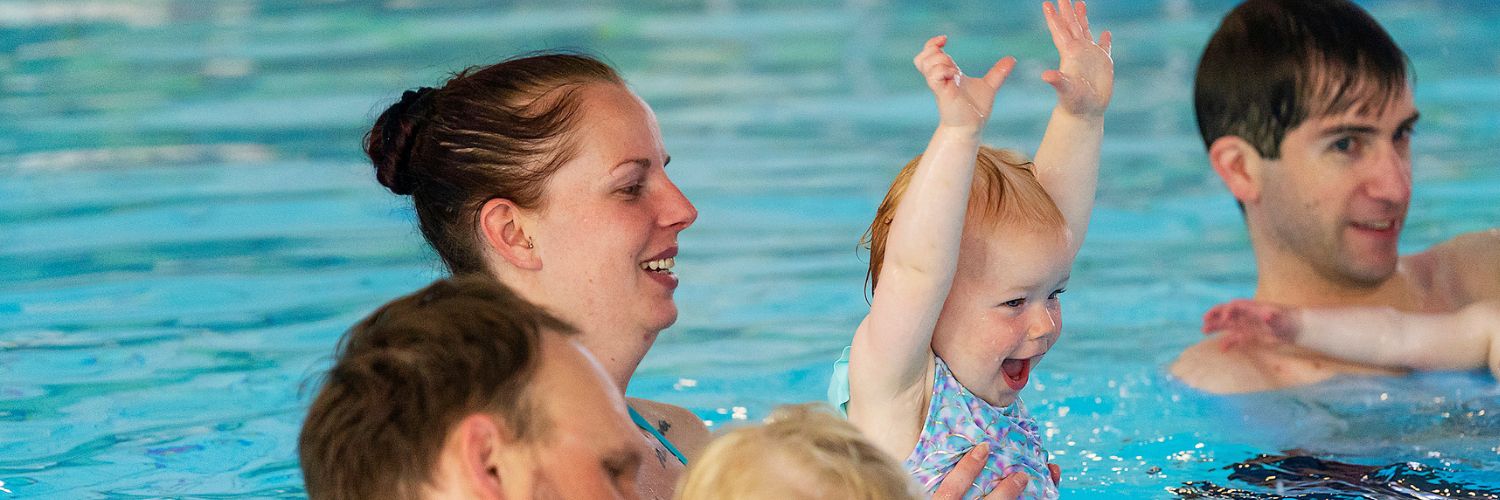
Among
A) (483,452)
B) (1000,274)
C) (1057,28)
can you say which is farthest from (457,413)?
(1057,28)

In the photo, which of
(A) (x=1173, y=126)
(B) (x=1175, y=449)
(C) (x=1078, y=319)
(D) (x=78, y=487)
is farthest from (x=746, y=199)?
(D) (x=78, y=487)

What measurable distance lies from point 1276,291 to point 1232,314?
1.98 ft

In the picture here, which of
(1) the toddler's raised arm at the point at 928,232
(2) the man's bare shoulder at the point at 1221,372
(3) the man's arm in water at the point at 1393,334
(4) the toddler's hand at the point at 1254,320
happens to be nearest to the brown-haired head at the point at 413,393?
(1) the toddler's raised arm at the point at 928,232

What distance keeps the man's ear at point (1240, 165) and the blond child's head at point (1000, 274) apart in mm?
1810

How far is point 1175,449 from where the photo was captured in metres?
4.64

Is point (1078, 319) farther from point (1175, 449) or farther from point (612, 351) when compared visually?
Result: point (612, 351)

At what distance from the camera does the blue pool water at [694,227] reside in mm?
4617

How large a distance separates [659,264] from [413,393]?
4.35ft

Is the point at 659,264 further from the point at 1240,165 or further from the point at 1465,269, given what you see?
the point at 1465,269

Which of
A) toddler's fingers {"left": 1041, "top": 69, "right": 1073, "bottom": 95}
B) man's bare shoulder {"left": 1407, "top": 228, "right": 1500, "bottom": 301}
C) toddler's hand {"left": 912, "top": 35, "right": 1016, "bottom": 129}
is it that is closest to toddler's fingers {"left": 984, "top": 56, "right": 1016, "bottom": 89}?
toddler's hand {"left": 912, "top": 35, "right": 1016, "bottom": 129}

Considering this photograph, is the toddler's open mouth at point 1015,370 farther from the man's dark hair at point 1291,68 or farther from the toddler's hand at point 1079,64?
the man's dark hair at point 1291,68

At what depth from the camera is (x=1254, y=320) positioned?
4449mm

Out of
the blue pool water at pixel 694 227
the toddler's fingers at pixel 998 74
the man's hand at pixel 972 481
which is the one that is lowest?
the blue pool water at pixel 694 227

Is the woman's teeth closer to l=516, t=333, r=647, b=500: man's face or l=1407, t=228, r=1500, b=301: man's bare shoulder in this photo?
l=516, t=333, r=647, b=500: man's face
